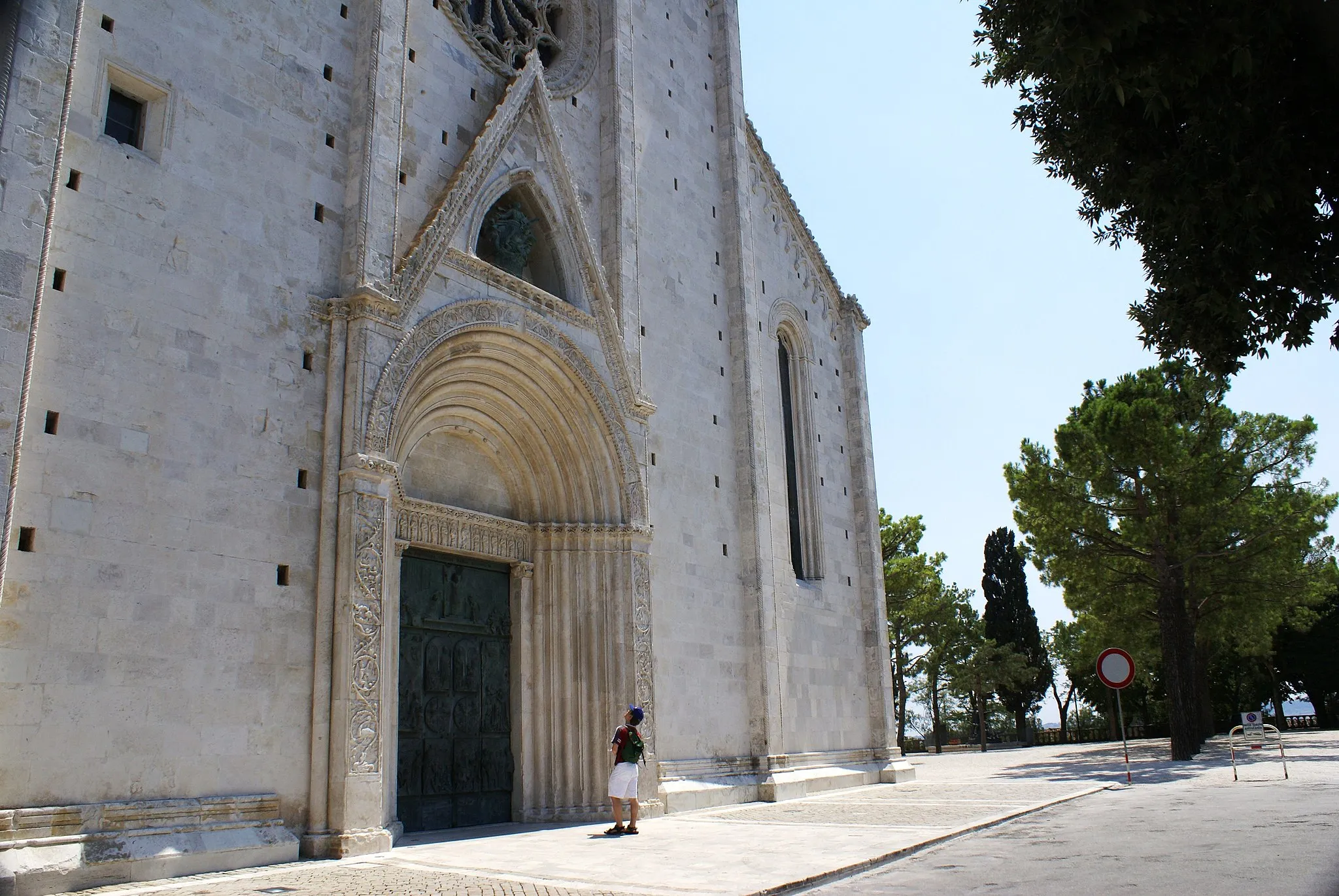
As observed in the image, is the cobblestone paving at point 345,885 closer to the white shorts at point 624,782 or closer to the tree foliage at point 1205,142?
the white shorts at point 624,782

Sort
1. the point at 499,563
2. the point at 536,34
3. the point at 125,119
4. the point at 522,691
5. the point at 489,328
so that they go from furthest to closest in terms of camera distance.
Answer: the point at 536,34 < the point at 499,563 < the point at 522,691 < the point at 489,328 < the point at 125,119

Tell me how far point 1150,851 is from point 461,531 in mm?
8602

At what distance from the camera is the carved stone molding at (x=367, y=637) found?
10.1 metres

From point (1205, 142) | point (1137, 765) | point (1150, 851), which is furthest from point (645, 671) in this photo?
point (1137, 765)

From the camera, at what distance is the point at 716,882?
7.68 meters

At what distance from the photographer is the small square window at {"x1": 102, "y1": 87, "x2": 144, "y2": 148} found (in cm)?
972

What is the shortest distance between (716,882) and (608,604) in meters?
6.79

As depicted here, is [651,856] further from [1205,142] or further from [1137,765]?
[1137,765]

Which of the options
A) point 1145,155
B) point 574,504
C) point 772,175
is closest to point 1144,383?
point 772,175

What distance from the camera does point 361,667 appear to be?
10.3m

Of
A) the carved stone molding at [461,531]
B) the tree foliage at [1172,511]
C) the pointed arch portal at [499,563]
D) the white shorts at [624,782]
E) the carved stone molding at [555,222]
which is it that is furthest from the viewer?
the tree foliage at [1172,511]

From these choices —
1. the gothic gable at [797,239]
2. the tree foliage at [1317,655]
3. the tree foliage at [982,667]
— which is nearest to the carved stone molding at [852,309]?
the gothic gable at [797,239]

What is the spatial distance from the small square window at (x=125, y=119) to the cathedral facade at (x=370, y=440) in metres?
0.03

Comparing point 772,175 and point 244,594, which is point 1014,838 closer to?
point 244,594
